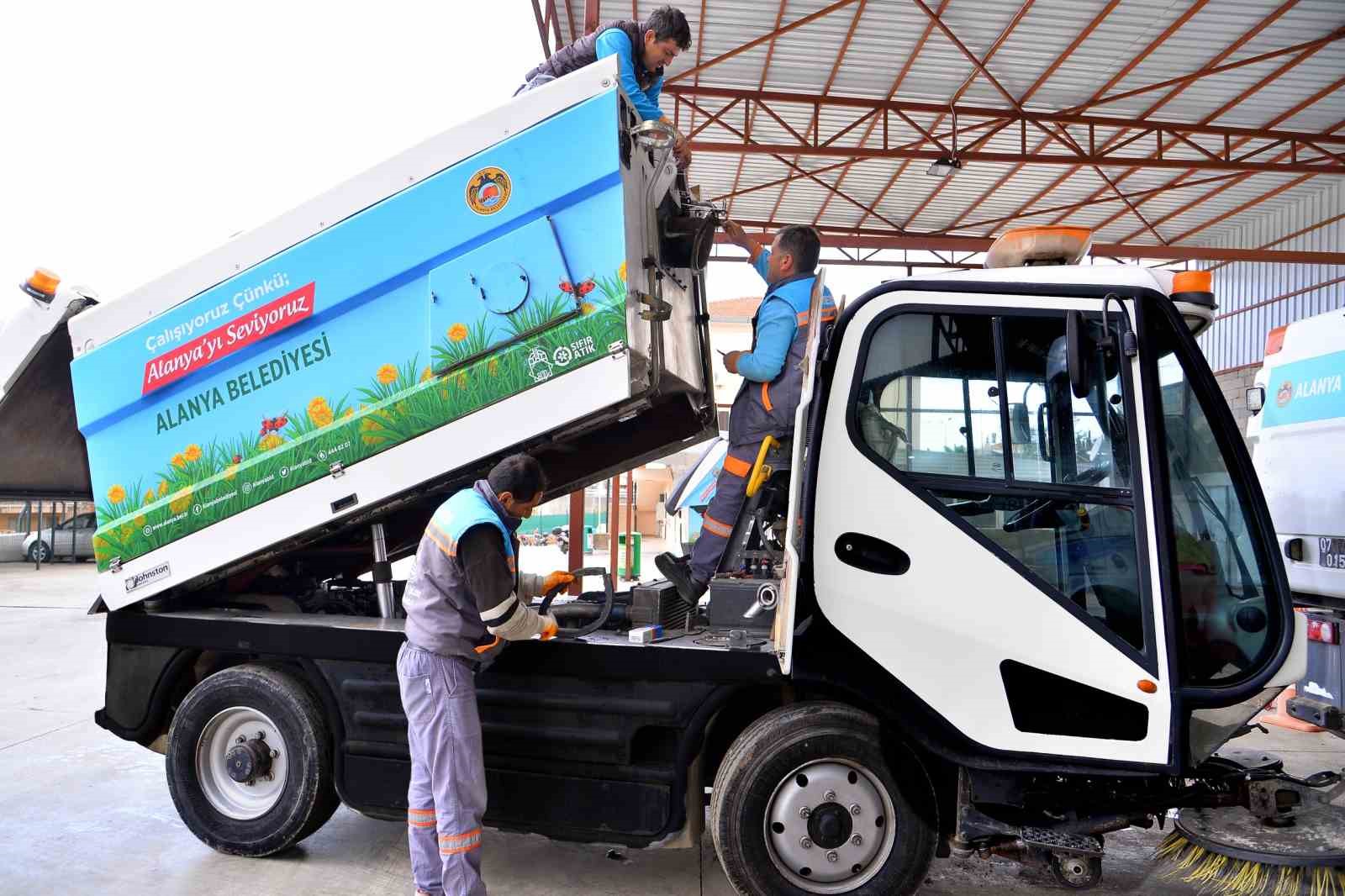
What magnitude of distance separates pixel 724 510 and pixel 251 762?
2.28 m

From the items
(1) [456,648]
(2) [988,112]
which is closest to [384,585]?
(1) [456,648]

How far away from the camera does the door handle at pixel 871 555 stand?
327 cm

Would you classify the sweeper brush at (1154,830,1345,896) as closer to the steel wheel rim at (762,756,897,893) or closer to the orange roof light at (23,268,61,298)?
the steel wheel rim at (762,756,897,893)

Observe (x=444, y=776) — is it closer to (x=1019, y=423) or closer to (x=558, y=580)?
(x=558, y=580)

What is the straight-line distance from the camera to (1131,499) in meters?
3.13

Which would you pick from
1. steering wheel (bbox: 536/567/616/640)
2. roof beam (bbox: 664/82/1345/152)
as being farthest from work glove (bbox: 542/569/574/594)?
roof beam (bbox: 664/82/1345/152)

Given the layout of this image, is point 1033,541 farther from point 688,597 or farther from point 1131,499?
point 688,597

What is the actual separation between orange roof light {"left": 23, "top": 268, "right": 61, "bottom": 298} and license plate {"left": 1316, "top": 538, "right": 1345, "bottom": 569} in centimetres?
624

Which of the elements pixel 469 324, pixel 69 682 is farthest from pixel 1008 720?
pixel 69 682

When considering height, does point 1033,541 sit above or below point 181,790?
above

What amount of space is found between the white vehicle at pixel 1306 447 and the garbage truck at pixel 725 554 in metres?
1.92

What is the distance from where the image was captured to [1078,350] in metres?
2.97

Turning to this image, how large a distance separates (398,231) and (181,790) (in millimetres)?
2591

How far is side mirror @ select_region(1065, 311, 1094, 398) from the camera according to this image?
293 centimetres
